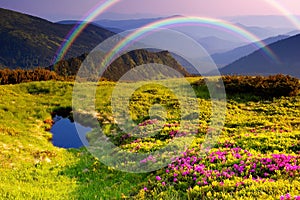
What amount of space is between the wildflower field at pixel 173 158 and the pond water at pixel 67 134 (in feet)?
2.52

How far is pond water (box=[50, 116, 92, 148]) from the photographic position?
2242 cm

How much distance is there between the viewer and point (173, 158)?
13.8 metres

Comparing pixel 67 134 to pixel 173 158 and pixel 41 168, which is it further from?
pixel 173 158

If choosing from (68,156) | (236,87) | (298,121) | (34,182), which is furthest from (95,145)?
(236,87)

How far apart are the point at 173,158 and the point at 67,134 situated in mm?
13047

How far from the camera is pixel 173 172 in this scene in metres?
11.9

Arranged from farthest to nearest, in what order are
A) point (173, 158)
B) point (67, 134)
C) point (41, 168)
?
point (67, 134) → point (41, 168) → point (173, 158)

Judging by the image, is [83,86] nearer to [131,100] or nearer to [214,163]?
[131,100]

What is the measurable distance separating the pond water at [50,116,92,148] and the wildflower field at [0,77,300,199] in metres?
0.77

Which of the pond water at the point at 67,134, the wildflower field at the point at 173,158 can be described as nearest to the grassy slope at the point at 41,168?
the wildflower field at the point at 173,158

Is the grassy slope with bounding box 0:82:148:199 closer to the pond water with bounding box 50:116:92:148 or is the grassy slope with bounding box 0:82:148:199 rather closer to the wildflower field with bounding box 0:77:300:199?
the wildflower field with bounding box 0:77:300:199

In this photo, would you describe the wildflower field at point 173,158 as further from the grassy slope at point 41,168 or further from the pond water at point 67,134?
the pond water at point 67,134

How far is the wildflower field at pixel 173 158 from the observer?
10242 mm

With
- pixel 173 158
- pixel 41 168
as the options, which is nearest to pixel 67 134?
pixel 41 168
